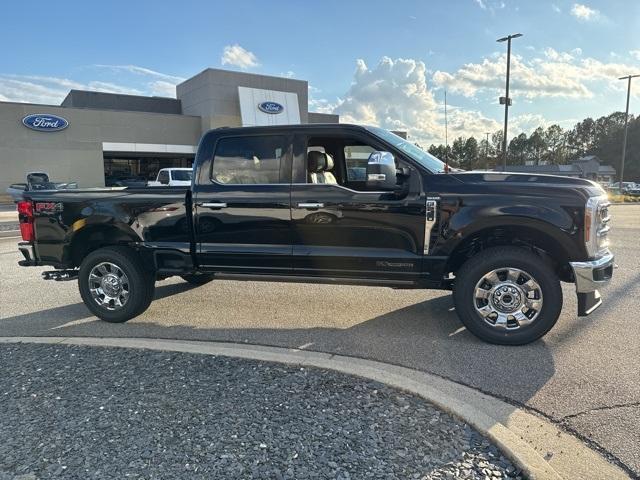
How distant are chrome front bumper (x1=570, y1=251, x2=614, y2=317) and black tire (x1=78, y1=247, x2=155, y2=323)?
437 centimetres

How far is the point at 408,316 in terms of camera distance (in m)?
5.43

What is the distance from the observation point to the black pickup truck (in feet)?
14.0

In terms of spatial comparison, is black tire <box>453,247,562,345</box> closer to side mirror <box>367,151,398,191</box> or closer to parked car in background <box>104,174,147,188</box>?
side mirror <box>367,151,398,191</box>

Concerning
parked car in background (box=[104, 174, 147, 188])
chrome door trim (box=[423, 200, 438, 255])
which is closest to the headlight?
chrome door trim (box=[423, 200, 438, 255])

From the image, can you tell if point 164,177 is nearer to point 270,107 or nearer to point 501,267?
point 270,107

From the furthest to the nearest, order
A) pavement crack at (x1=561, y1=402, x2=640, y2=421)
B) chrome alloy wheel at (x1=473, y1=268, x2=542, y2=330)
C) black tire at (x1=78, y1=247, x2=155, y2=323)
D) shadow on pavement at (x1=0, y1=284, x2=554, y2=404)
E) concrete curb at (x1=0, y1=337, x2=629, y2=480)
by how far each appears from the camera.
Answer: black tire at (x1=78, y1=247, x2=155, y2=323) → chrome alloy wheel at (x1=473, y1=268, x2=542, y2=330) → shadow on pavement at (x1=0, y1=284, x2=554, y2=404) → pavement crack at (x1=561, y1=402, x2=640, y2=421) → concrete curb at (x1=0, y1=337, x2=629, y2=480)

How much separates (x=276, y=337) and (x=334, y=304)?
1360mm

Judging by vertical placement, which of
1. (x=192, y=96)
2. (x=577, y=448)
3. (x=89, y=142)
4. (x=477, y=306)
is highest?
(x=192, y=96)

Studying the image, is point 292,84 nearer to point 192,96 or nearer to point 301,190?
point 192,96

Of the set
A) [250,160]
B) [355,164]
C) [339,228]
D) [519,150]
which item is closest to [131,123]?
[355,164]

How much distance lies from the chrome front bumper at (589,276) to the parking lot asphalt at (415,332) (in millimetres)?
457

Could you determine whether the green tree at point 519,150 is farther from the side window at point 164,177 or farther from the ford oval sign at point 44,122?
the side window at point 164,177

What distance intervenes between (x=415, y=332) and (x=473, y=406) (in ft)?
5.40

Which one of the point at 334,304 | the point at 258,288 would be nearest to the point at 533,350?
the point at 334,304
